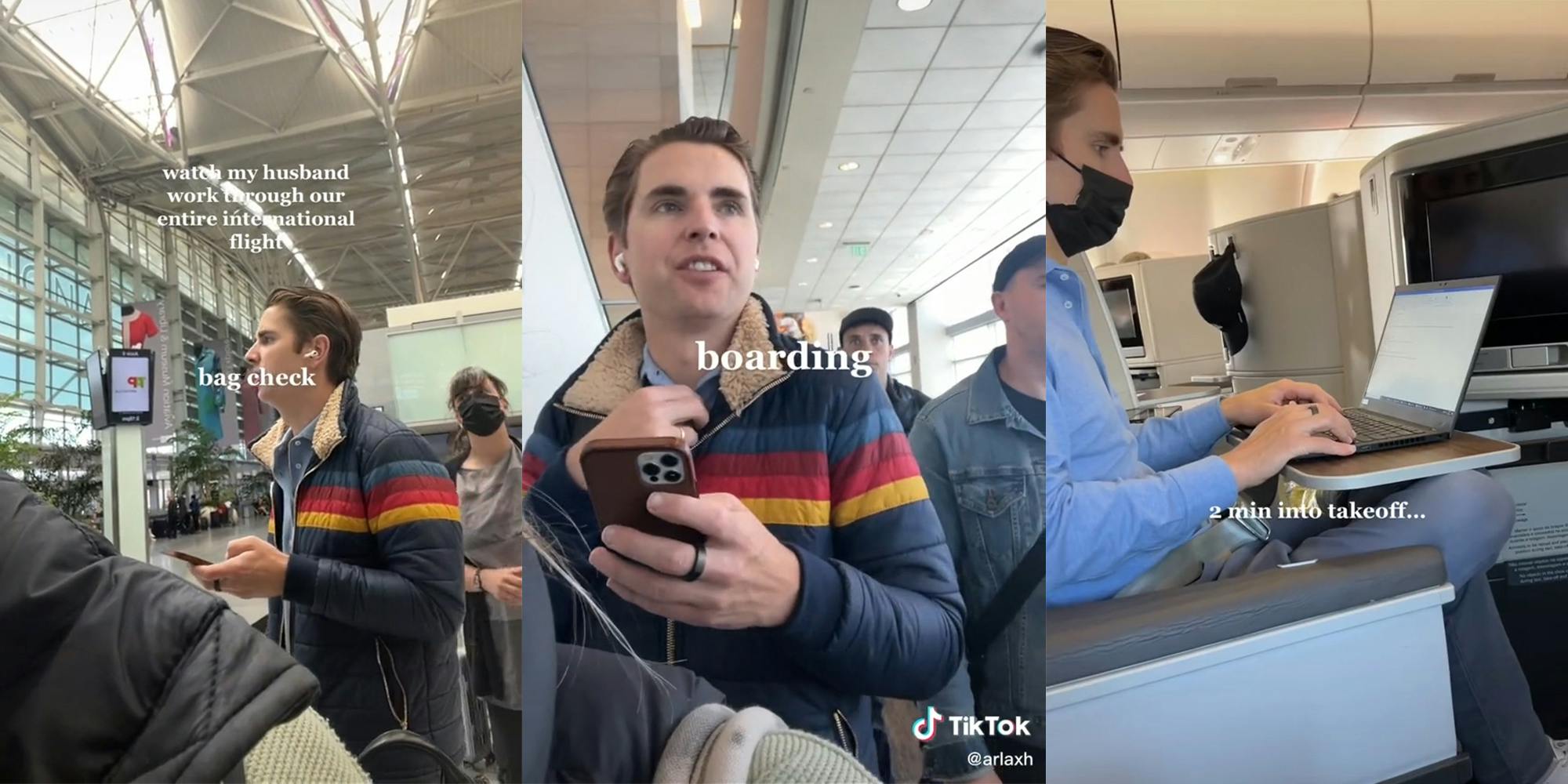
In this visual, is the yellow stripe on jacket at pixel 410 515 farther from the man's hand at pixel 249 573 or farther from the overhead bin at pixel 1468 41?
the overhead bin at pixel 1468 41

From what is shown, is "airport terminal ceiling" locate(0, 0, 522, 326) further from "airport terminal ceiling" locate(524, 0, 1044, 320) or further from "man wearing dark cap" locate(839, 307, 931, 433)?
"man wearing dark cap" locate(839, 307, 931, 433)

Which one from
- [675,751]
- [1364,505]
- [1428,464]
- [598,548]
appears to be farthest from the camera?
[1364,505]

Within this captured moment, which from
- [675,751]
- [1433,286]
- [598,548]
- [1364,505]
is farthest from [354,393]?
[1433,286]

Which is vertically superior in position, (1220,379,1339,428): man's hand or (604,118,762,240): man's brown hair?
(604,118,762,240): man's brown hair

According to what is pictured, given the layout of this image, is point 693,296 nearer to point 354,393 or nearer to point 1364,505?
point 354,393

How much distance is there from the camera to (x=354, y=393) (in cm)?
145

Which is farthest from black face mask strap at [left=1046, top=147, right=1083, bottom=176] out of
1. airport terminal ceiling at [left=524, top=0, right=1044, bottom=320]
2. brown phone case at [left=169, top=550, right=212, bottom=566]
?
brown phone case at [left=169, top=550, right=212, bottom=566]

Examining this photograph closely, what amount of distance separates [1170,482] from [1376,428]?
62 cm

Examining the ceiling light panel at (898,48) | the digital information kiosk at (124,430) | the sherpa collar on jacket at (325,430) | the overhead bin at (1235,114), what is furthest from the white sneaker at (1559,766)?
the digital information kiosk at (124,430)

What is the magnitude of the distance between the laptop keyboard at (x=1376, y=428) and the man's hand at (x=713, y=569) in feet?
4.29

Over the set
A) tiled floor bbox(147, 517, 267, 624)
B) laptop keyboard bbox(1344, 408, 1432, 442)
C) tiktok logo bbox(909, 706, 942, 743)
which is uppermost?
laptop keyboard bbox(1344, 408, 1432, 442)

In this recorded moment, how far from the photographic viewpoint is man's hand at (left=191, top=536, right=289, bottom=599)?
1.41 metres

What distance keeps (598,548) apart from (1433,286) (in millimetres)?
1868

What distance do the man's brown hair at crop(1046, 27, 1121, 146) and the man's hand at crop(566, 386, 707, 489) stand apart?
87cm
